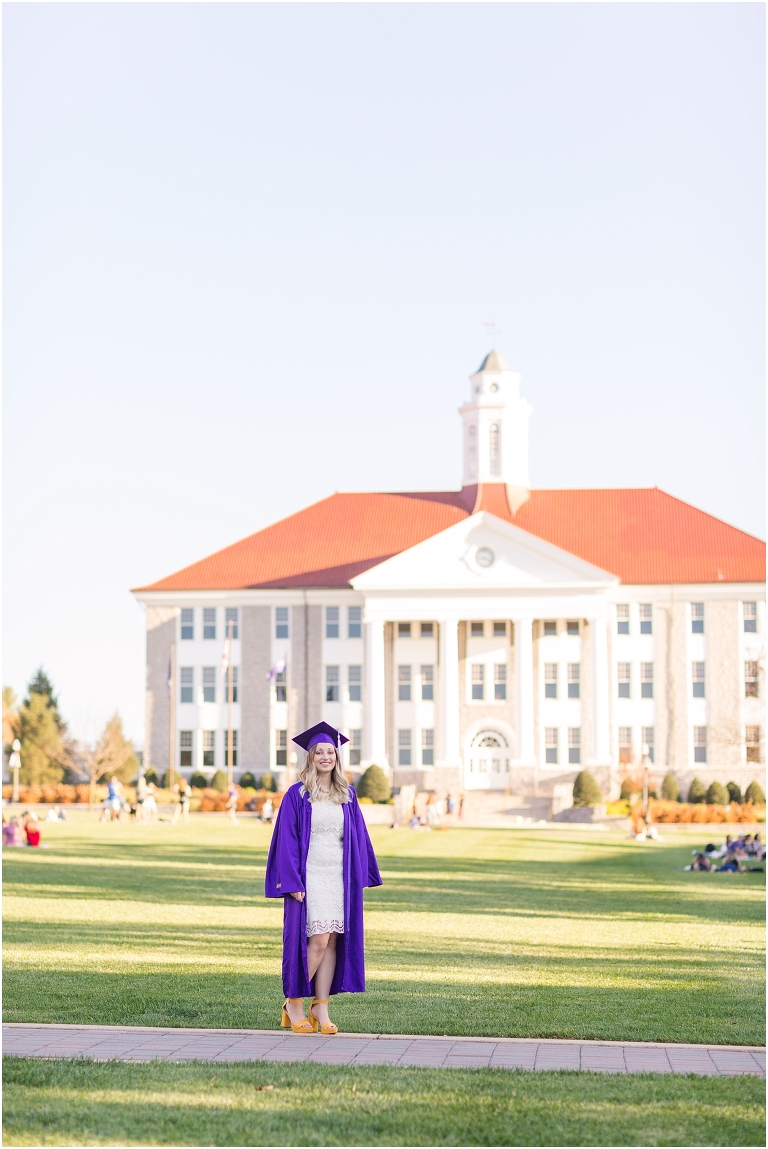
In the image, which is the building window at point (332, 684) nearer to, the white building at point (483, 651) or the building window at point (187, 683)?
the white building at point (483, 651)

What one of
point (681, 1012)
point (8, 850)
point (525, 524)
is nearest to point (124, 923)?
point (681, 1012)

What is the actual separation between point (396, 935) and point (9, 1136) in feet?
36.1

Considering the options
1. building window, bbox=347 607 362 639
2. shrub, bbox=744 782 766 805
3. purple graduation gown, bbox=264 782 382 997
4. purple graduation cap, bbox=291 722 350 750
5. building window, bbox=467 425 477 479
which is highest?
building window, bbox=467 425 477 479

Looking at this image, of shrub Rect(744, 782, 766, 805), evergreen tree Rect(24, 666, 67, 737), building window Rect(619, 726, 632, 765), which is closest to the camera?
shrub Rect(744, 782, 766, 805)

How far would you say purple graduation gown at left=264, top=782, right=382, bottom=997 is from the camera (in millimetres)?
10320

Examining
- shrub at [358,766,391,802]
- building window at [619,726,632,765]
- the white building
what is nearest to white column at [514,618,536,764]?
the white building

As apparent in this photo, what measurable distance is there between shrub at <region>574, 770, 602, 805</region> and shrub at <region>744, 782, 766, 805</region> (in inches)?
317

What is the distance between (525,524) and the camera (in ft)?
256

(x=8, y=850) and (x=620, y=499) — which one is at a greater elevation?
(x=620, y=499)

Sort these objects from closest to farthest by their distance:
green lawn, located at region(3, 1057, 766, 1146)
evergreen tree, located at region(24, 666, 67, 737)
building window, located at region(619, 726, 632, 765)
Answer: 1. green lawn, located at region(3, 1057, 766, 1146)
2. building window, located at region(619, 726, 632, 765)
3. evergreen tree, located at region(24, 666, 67, 737)

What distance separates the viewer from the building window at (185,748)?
2936 inches

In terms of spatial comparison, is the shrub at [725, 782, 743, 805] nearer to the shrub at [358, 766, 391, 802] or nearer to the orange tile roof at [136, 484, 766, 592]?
the orange tile roof at [136, 484, 766, 592]

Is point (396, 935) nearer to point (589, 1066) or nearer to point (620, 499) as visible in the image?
point (589, 1066)

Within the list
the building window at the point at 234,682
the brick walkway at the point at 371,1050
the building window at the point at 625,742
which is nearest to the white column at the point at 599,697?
the building window at the point at 625,742
